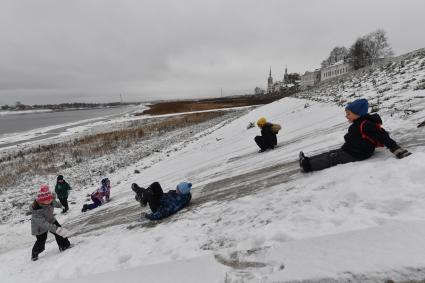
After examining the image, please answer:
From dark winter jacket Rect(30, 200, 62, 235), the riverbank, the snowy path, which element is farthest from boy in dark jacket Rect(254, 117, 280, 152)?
the riverbank

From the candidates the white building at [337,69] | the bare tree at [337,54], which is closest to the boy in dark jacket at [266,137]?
the white building at [337,69]

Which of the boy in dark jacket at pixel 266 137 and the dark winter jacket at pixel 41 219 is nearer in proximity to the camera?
the dark winter jacket at pixel 41 219

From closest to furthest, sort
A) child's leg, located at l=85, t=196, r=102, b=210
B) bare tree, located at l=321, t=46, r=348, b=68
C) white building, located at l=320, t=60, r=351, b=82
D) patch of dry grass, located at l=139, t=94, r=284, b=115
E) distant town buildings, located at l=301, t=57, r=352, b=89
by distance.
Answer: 1. child's leg, located at l=85, t=196, r=102, b=210
2. patch of dry grass, located at l=139, t=94, r=284, b=115
3. white building, located at l=320, t=60, r=351, b=82
4. distant town buildings, located at l=301, t=57, r=352, b=89
5. bare tree, located at l=321, t=46, r=348, b=68

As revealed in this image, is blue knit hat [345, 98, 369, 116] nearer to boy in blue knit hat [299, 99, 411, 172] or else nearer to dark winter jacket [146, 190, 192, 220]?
boy in blue knit hat [299, 99, 411, 172]

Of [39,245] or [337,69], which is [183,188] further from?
[337,69]

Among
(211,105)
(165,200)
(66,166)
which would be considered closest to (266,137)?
(165,200)

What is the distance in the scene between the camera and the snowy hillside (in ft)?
9.25

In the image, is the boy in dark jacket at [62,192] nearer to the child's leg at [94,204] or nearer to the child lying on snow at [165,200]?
the child's leg at [94,204]

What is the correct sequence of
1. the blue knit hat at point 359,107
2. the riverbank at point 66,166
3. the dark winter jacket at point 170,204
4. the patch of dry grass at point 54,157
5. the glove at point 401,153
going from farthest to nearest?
the patch of dry grass at point 54,157 → the riverbank at point 66,166 → the dark winter jacket at point 170,204 → the blue knit hat at point 359,107 → the glove at point 401,153

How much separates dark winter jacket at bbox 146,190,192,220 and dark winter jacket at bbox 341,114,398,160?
10.7 feet

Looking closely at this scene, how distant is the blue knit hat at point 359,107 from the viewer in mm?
4887

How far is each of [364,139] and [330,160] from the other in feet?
2.11

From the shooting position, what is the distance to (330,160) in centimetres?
519

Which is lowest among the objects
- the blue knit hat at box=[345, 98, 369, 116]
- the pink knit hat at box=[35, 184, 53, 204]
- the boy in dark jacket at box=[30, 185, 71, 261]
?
the boy in dark jacket at box=[30, 185, 71, 261]
